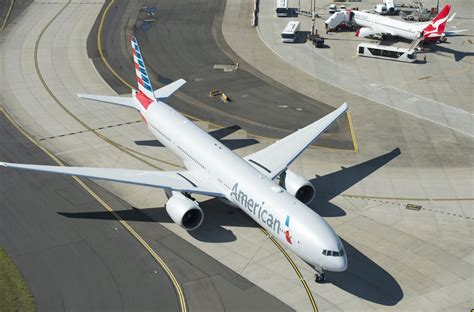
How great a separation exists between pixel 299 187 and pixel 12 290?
25.4m

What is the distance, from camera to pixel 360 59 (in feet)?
306

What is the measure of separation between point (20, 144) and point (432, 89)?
54.9 metres

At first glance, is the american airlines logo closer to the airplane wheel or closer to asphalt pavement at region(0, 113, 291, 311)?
the airplane wheel

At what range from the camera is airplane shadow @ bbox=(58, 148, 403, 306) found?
46.2 metres

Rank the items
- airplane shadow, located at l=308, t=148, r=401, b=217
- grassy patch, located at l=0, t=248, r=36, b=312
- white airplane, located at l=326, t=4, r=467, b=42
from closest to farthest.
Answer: grassy patch, located at l=0, t=248, r=36, b=312
airplane shadow, located at l=308, t=148, r=401, b=217
white airplane, located at l=326, t=4, r=467, b=42

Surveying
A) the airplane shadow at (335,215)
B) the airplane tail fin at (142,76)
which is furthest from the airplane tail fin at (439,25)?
the airplane tail fin at (142,76)

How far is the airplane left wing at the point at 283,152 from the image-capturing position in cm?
5662

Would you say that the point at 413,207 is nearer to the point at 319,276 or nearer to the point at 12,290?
the point at 319,276

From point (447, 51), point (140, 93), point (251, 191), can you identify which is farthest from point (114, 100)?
point (447, 51)

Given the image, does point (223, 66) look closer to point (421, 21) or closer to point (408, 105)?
point (408, 105)

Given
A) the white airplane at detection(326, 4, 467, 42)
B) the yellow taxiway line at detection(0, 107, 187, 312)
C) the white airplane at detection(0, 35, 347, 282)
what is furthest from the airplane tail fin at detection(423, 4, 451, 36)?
the yellow taxiway line at detection(0, 107, 187, 312)

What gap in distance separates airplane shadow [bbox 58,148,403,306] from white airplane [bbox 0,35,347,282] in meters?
2.23

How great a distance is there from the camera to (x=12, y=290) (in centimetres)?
4584

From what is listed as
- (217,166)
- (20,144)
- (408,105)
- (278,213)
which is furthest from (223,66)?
(278,213)
